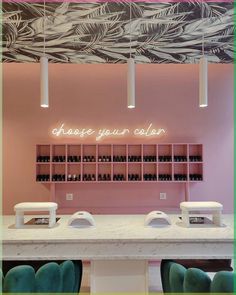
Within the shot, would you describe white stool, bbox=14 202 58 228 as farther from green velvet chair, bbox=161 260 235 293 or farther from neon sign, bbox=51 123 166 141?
neon sign, bbox=51 123 166 141

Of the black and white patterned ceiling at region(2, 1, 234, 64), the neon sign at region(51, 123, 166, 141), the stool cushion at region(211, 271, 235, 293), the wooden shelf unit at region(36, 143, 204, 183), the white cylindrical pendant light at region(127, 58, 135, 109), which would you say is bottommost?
the stool cushion at region(211, 271, 235, 293)

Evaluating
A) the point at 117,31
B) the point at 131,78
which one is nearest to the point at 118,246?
the point at 131,78

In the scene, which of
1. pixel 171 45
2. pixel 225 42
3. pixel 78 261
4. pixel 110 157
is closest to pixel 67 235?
pixel 78 261

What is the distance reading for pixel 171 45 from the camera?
3.81 metres

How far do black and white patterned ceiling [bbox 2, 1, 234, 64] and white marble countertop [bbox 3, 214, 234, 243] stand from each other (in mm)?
2332

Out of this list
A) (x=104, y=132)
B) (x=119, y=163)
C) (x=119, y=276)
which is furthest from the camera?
(x=104, y=132)

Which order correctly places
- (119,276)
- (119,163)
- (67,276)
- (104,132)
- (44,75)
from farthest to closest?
(104,132) → (119,163) → (44,75) → (119,276) → (67,276)

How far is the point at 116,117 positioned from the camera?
16.2 feet

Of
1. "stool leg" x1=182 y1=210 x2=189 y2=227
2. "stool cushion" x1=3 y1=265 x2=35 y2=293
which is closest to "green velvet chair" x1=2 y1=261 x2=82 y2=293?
"stool cushion" x1=3 y1=265 x2=35 y2=293

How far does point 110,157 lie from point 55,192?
1.25 metres

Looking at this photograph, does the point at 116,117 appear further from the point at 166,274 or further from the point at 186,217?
the point at 166,274

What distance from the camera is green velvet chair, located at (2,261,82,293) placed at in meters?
1.80

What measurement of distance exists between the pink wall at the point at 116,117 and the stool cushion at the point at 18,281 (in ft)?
9.92

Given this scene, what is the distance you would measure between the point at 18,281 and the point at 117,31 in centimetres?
307
